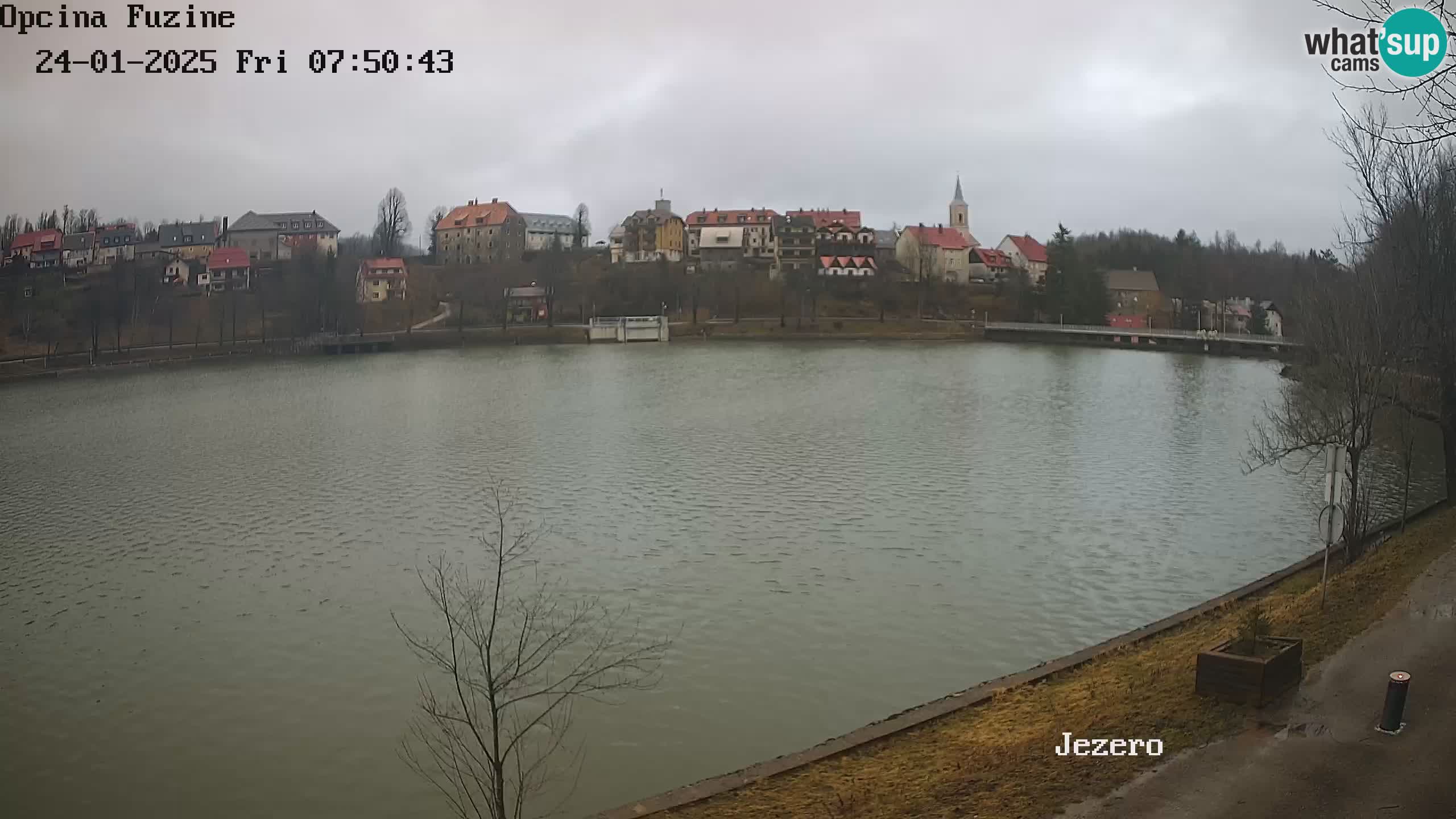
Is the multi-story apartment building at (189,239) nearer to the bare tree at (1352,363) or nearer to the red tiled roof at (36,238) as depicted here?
the red tiled roof at (36,238)

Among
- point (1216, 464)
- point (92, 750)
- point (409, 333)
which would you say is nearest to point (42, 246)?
point (409, 333)

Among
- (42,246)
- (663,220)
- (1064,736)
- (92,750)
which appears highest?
(663,220)

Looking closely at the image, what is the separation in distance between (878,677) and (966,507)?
777cm

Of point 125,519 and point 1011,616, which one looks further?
point 125,519

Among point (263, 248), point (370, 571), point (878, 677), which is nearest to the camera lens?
point (878, 677)

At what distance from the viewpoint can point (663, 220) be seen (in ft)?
298

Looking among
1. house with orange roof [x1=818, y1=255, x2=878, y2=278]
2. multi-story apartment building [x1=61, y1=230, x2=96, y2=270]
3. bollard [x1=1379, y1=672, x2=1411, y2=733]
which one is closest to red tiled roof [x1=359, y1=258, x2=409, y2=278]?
multi-story apartment building [x1=61, y1=230, x2=96, y2=270]

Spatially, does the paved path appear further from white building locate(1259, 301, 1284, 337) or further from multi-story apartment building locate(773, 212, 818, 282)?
multi-story apartment building locate(773, 212, 818, 282)

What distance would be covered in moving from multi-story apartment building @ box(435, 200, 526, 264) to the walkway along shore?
79947 mm

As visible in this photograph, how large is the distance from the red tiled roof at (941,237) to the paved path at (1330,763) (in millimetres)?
81216

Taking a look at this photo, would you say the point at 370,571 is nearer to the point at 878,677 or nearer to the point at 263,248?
the point at 878,677

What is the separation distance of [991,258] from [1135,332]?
104 feet

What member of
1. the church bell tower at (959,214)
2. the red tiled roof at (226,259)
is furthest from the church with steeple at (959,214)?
the red tiled roof at (226,259)

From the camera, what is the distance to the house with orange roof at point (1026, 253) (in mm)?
93562
